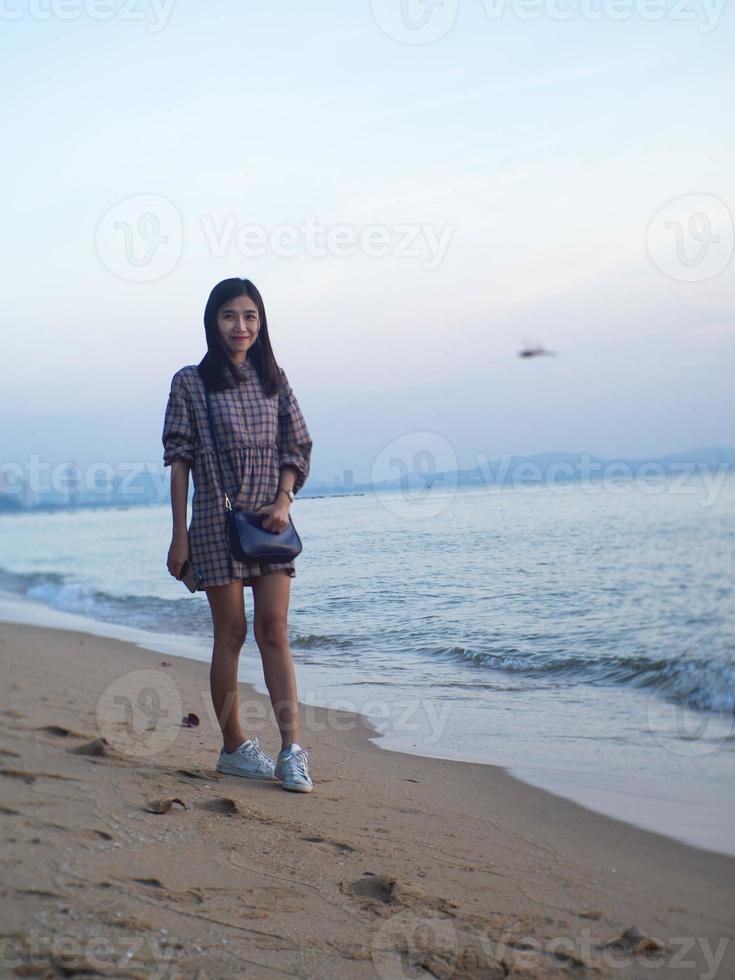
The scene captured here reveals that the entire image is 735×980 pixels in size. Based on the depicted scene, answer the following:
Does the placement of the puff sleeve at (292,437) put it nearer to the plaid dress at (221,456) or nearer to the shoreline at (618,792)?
the plaid dress at (221,456)

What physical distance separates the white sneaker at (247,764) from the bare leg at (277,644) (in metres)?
0.15

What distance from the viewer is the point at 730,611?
799 cm

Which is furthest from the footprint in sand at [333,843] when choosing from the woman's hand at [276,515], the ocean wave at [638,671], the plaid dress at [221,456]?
the ocean wave at [638,671]

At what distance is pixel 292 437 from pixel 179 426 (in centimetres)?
44

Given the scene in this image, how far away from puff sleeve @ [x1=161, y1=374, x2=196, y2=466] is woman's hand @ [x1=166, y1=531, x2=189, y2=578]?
0.91ft

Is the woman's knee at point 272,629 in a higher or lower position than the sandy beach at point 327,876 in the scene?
higher

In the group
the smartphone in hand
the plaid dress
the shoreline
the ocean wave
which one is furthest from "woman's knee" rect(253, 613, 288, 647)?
the ocean wave

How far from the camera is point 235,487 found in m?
3.33

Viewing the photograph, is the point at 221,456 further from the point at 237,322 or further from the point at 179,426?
the point at 237,322

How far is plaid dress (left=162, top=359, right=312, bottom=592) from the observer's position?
3.30 m

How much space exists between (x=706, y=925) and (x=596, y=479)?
155ft

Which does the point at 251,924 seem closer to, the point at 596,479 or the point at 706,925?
the point at 706,925

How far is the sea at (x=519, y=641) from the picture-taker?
399 centimetres

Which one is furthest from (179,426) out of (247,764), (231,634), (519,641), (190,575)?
(519,641)
